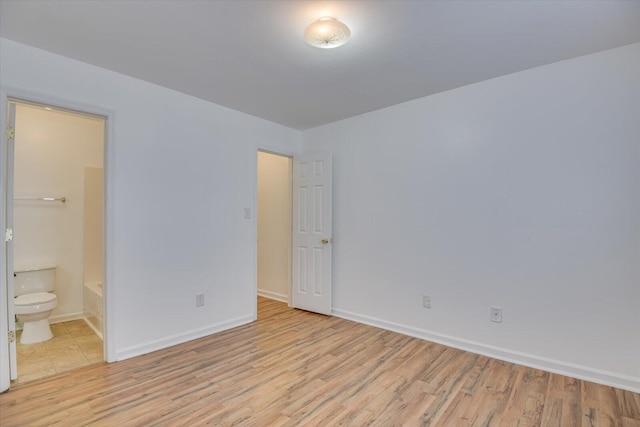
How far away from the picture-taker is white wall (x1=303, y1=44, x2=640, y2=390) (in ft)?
7.50

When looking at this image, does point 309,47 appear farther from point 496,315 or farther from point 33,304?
point 33,304

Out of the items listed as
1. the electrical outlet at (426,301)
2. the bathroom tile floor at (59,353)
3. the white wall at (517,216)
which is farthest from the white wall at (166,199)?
the electrical outlet at (426,301)

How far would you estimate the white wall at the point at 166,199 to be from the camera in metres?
2.53

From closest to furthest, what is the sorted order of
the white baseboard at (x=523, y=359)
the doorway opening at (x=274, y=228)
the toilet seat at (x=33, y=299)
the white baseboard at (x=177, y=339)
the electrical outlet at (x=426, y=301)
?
1. the white baseboard at (x=523, y=359)
2. the white baseboard at (x=177, y=339)
3. the toilet seat at (x=33, y=299)
4. the electrical outlet at (x=426, y=301)
5. the doorway opening at (x=274, y=228)

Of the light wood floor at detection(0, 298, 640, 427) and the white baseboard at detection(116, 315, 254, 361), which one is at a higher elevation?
the white baseboard at detection(116, 315, 254, 361)

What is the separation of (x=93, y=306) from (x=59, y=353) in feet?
2.34

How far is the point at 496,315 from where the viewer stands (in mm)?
2762

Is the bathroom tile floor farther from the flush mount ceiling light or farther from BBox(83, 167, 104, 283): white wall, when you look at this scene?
the flush mount ceiling light

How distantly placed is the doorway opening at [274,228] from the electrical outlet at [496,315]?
8.19 feet

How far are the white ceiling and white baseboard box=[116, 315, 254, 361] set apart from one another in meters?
2.34

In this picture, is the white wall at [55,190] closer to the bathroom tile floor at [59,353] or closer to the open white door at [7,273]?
the bathroom tile floor at [59,353]

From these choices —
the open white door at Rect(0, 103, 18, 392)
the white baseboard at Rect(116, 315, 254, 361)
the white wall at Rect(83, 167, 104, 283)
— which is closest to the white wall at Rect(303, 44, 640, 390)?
the white baseboard at Rect(116, 315, 254, 361)

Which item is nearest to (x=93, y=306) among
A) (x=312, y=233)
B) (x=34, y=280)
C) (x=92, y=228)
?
(x=34, y=280)

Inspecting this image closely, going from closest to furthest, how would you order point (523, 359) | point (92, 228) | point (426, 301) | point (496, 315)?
point (523, 359)
point (496, 315)
point (426, 301)
point (92, 228)
